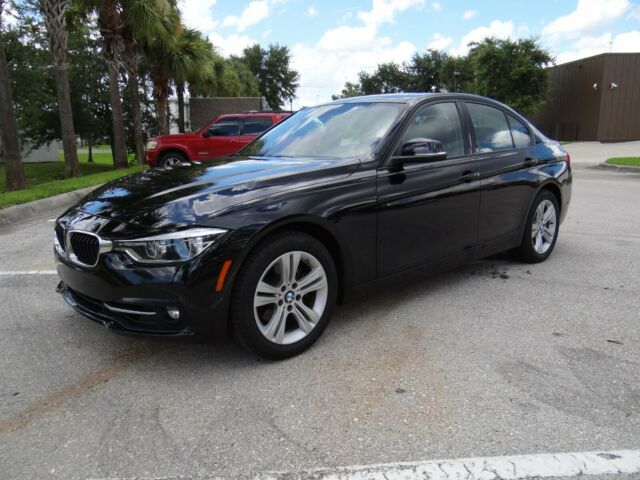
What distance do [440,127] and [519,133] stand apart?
4.09 ft

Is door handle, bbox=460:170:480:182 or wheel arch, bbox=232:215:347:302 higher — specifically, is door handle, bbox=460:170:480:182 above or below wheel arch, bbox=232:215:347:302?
above

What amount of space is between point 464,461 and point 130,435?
152 cm

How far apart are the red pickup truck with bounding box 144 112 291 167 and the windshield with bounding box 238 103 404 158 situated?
995 cm

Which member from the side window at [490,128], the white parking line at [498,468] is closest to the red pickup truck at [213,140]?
the side window at [490,128]

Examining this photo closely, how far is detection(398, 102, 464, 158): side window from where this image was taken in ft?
12.9

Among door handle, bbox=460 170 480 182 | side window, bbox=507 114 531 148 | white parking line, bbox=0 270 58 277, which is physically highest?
side window, bbox=507 114 531 148

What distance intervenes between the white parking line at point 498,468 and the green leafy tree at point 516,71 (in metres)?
30.5

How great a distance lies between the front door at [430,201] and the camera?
3633 millimetres

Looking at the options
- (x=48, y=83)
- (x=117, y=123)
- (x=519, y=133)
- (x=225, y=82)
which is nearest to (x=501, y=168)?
(x=519, y=133)

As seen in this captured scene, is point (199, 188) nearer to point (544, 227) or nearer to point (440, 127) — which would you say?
point (440, 127)

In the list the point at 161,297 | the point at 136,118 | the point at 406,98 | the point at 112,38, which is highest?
the point at 112,38

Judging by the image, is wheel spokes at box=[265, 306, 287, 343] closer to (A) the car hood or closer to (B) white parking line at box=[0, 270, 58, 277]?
(A) the car hood

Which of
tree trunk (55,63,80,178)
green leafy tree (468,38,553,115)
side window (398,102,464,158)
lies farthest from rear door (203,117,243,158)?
green leafy tree (468,38,553,115)

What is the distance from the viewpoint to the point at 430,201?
12.8ft
